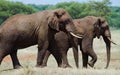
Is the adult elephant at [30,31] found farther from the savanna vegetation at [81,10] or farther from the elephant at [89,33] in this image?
the savanna vegetation at [81,10]

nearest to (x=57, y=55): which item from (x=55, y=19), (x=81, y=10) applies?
(x=55, y=19)

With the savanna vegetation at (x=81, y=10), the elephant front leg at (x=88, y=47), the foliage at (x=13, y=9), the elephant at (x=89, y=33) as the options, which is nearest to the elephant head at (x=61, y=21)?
the elephant at (x=89, y=33)

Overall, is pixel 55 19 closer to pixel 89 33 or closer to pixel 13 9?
pixel 89 33

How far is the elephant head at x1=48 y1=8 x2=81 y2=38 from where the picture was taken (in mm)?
16025

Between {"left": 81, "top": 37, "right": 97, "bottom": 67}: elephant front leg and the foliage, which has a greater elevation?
{"left": 81, "top": 37, "right": 97, "bottom": 67}: elephant front leg

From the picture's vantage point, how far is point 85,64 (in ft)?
65.5

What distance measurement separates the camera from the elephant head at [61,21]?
16.0 metres

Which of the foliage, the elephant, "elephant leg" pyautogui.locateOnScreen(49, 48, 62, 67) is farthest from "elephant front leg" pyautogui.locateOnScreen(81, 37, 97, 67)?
the foliage

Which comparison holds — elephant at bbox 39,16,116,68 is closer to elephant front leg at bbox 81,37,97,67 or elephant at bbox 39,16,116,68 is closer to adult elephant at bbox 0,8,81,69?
elephant front leg at bbox 81,37,97,67

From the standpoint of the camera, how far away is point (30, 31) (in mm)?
15984

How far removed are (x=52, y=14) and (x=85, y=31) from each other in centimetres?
356

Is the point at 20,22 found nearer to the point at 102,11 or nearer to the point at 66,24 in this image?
the point at 66,24

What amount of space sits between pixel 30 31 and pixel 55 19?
866 mm

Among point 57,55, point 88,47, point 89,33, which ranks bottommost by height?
point 88,47
